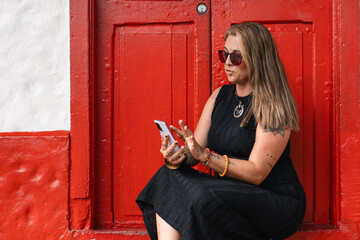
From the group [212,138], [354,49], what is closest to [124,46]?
[212,138]

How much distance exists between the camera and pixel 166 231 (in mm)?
2150

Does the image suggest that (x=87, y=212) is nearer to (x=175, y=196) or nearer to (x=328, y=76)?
(x=175, y=196)

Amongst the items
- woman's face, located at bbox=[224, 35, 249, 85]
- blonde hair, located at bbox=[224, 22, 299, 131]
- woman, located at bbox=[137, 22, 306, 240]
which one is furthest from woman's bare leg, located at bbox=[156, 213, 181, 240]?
woman's face, located at bbox=[224, 35, 249, 85]

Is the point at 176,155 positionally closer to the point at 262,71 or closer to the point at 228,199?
the point at 228,199

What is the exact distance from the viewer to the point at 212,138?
2521 millimetres

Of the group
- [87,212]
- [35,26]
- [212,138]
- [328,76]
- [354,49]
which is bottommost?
[87,212]

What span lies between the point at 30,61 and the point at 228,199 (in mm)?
1793

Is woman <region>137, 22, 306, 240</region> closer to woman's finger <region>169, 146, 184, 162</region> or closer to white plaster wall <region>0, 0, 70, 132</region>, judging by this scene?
woman's finger <region>169, 146, 184, 162</region>

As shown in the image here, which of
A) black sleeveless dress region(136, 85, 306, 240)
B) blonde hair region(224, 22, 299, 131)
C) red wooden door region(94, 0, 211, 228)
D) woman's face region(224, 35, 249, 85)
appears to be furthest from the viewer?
red wooden door region(94, 0, 211, 228)

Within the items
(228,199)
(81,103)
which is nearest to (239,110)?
(228,199)

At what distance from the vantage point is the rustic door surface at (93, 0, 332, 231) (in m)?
2.90

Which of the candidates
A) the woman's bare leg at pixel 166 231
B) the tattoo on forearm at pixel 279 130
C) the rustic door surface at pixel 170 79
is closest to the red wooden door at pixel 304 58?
the rustic door surface at pixel 170 79

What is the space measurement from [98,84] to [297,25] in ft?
5.10

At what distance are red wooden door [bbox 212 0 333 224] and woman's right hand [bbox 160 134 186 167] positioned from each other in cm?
88
